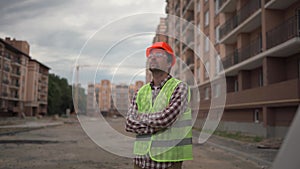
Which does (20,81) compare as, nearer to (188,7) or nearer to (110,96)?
(188,7)

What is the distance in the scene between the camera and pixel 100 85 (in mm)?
3031

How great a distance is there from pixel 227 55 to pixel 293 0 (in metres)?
10.8

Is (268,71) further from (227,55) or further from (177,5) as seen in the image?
(177,5)

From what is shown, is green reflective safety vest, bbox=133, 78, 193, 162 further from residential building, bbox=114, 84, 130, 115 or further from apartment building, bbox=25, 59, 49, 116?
apartment building, bbox=25, 59, 49, 116

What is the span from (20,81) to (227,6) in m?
57.2

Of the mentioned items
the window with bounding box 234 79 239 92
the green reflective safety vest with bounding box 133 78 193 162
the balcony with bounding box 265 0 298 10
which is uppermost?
the balcony with bounding box 265 0 298 10

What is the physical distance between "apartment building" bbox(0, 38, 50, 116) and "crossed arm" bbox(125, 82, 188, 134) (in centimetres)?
6319

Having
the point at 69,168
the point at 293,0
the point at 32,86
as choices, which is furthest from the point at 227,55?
the point at 32,86

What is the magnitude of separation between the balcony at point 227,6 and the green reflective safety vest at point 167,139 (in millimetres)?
26162

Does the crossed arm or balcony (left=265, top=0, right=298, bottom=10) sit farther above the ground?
balcony (left=265, top=0, right=298, bottom=10)

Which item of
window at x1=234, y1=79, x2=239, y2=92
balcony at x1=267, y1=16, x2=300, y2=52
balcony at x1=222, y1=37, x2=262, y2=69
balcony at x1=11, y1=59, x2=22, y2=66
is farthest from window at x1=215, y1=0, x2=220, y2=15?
balcony at x1=11, y1=59, x2=22, y2=66

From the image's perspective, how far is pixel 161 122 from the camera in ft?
6.66

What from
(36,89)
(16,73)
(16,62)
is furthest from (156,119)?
(36,89)

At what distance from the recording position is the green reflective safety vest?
2111 millimetres
